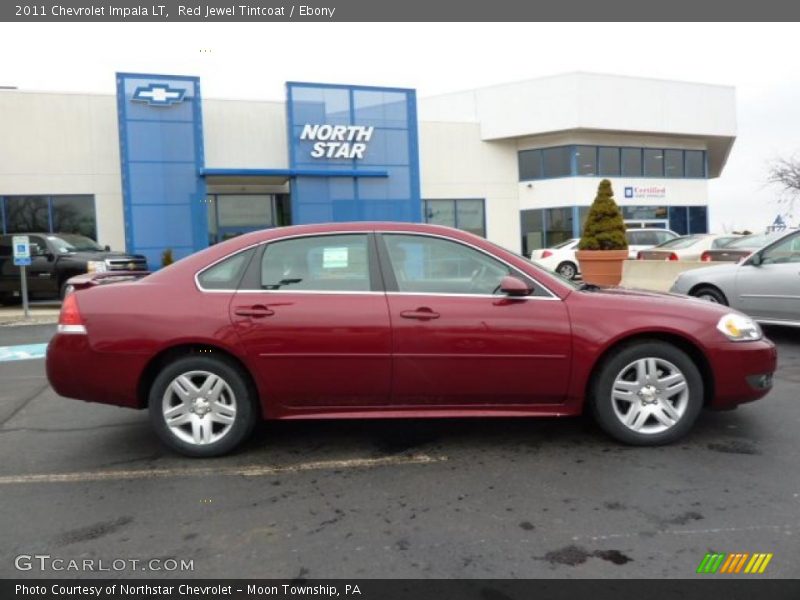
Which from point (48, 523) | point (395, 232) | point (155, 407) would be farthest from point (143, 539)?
point (395, 232)

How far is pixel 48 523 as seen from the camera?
Result: 3.33 m

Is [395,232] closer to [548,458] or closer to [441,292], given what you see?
[441,292]

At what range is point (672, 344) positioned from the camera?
4.27 m

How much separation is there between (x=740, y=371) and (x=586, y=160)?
24390mm

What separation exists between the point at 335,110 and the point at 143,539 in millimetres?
20244

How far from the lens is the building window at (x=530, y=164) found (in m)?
27.4

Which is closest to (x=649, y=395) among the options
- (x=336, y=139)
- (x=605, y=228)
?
(x=605, y=228)

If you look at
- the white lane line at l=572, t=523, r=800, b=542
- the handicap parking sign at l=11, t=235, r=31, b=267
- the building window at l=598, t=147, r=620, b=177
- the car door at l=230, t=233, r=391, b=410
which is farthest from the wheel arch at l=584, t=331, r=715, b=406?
the building window at l=598, t=147, r=620, b=177

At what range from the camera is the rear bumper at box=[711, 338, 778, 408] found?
13.8ft

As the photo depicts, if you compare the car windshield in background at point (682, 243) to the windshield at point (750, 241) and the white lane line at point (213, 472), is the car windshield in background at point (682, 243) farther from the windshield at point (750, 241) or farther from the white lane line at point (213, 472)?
the white lane line at point (213, 472)

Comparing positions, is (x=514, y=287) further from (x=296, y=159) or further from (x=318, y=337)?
(x=296, y=159)

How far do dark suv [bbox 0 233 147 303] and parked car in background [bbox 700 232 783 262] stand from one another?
12.4 metres

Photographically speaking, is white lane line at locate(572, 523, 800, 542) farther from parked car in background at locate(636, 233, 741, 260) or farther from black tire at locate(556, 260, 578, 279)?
black tire at locate(556, 260, 578, 279)

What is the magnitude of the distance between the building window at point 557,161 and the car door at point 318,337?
24.3 metres
